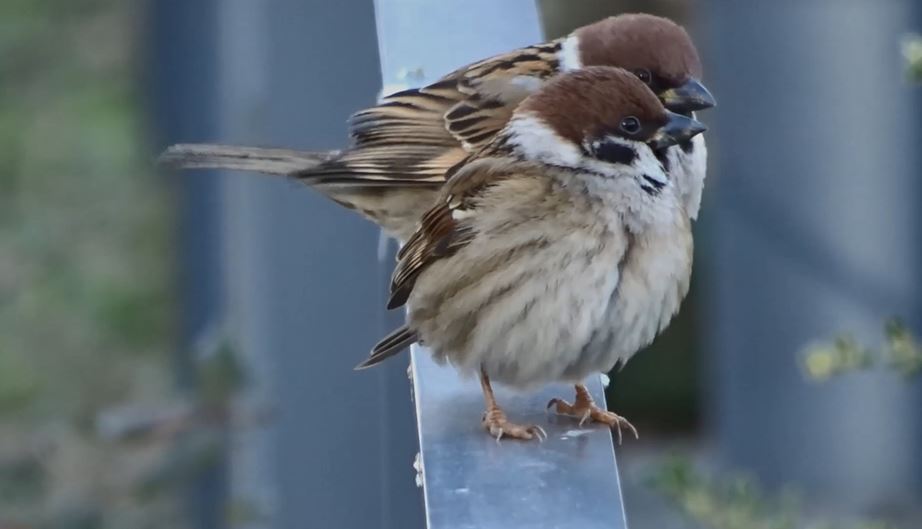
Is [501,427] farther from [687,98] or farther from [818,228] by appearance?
[818,228]

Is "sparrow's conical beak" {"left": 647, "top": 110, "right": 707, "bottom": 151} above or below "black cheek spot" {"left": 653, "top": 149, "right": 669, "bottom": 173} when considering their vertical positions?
above

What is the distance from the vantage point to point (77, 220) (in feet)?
16.1

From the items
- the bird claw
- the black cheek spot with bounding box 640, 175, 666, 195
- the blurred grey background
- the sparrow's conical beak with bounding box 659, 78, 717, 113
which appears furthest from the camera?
the sparrow's conical beak with bounding box 659, 78, 717, 113

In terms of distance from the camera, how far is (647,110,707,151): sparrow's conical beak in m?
2.40

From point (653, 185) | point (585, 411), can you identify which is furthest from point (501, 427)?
point (653, 185)

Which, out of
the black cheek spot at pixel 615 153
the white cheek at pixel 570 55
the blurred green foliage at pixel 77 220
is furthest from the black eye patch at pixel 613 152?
the blurred green foliage at pixel 77 220

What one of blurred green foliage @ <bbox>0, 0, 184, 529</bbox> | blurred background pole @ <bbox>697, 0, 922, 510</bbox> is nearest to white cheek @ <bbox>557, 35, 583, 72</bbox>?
blurred green foliage @ <bbox>0, 0, 184, 529</bbox>

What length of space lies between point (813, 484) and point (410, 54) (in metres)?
3.38

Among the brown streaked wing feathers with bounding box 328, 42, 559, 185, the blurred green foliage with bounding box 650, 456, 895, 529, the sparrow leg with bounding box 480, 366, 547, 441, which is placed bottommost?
the blurred green foliage with bounding box 650, 456, 895, 529

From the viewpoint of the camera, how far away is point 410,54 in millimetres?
2434

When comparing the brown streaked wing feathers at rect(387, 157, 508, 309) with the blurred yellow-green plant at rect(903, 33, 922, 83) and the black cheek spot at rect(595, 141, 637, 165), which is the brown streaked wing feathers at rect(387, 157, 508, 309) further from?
the blurred yellow-green plant at rect(903, 33, 922, 83)

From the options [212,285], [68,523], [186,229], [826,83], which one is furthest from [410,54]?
[826,83]

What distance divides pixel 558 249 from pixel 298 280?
74 cm

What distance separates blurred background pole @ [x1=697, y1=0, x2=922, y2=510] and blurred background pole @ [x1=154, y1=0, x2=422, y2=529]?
2.10 meters
